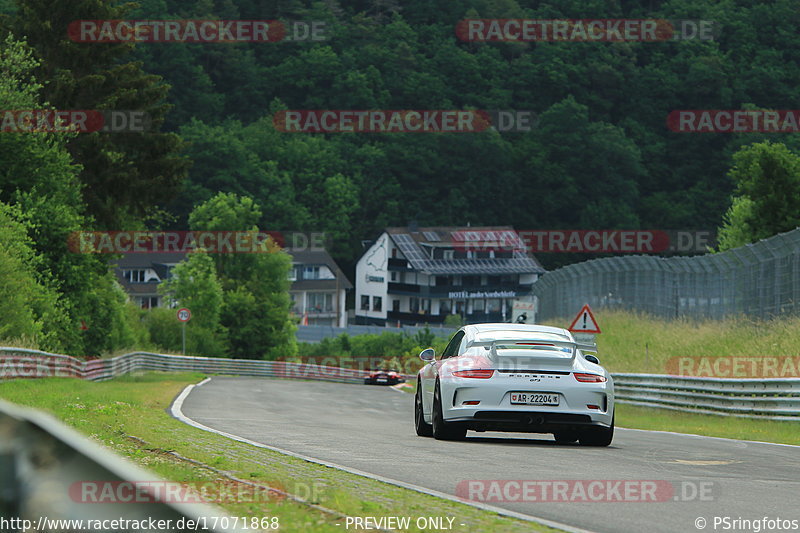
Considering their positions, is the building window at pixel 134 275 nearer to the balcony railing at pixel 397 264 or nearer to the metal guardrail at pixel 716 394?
the balcony railing at pixel 397 264

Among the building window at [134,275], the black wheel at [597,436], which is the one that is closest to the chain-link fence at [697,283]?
the black wheel at [597,436]

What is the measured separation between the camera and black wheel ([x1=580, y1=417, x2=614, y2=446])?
1344 centimetres

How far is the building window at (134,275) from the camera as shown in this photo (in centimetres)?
12862

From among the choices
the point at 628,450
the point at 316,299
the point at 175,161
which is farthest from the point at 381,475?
the point at 316,299

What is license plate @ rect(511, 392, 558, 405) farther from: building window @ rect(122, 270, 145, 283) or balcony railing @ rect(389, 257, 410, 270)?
balcony railing @ rect(389, 257, 410, 270)

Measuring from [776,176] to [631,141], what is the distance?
245ft

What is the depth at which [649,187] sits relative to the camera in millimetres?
144250

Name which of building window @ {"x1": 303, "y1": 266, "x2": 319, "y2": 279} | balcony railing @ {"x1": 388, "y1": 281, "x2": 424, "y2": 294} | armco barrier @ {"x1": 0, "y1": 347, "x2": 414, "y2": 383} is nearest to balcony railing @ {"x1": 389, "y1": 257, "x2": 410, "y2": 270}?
balcony railing @ {"x1": 388, "y1": 281, "x2": 424, "y2": 294}

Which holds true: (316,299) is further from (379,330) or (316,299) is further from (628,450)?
(628,450)

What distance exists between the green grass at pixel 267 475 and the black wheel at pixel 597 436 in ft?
12.5

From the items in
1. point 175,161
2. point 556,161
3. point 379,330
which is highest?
point 556,161

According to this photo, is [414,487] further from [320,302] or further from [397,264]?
[320,302]

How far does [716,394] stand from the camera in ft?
71.8

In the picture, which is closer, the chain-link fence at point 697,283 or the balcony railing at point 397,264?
the chain-link fence at point 697,283
